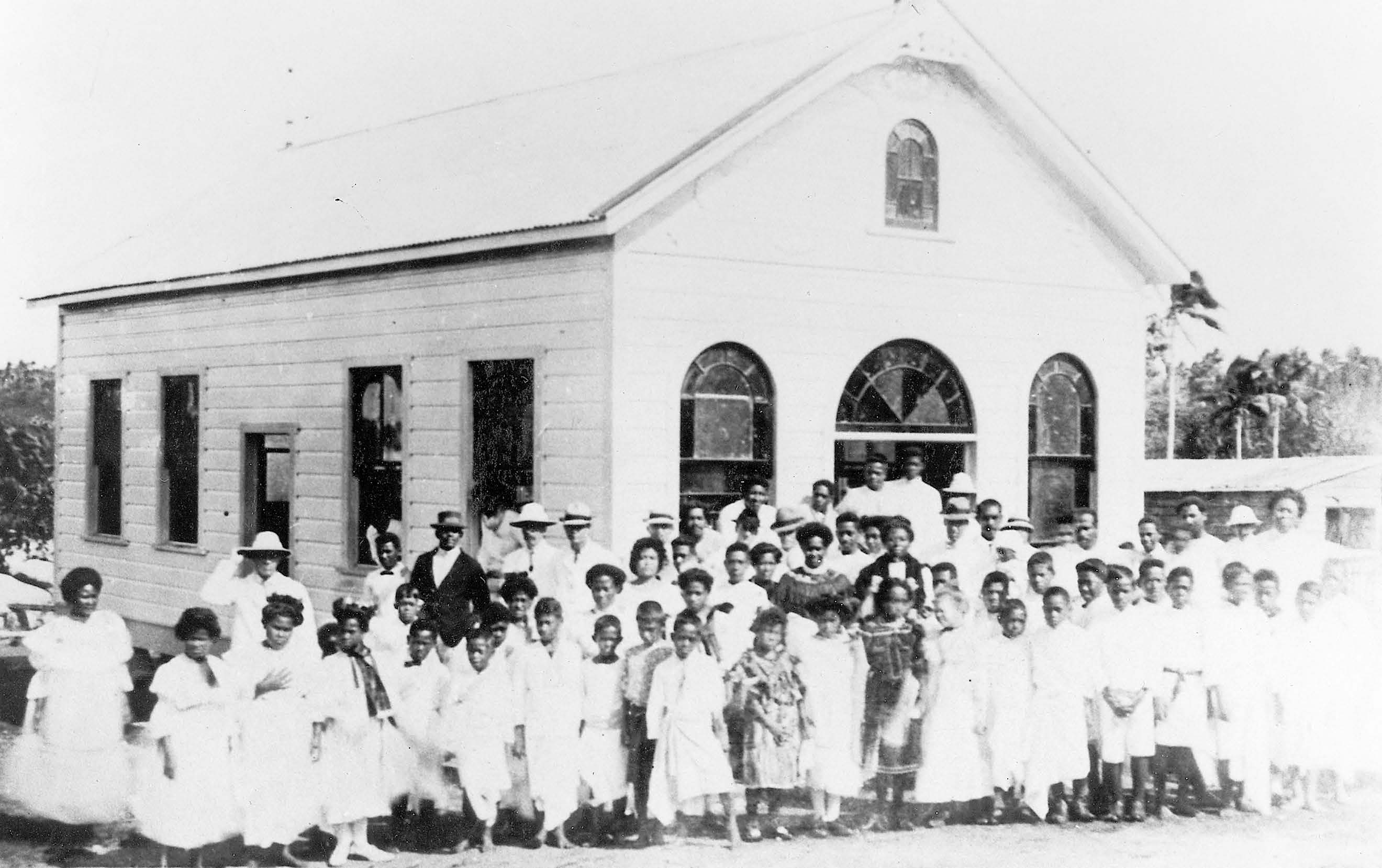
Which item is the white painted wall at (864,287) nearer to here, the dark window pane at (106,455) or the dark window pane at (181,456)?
the dark window pane at (181,456)

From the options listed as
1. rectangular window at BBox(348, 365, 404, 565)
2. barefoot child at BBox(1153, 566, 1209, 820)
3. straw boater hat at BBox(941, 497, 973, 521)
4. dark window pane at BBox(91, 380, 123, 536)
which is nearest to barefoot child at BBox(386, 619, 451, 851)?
straw boater hat at BBox(941, 497, 973, 521)

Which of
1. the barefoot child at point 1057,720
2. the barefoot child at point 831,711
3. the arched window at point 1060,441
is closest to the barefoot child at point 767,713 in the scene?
the barefoot child at point 831,711

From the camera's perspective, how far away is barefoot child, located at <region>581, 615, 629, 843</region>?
9078 millimetres

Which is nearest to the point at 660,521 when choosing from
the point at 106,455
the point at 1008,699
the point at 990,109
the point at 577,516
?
the point at 577,516

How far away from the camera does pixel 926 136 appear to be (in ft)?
45.8

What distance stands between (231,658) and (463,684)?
1.37 meters

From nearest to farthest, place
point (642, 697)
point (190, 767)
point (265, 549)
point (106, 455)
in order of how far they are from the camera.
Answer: point (190, 767) < point (642, 697) < point (265, 549) < point (106, 455)

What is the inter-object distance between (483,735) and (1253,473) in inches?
853

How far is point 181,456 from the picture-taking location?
16688 millimetres

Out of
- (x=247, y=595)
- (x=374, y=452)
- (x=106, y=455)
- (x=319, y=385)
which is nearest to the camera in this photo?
(x=247, y=595)

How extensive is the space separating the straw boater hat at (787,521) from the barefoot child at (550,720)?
9.81 feet

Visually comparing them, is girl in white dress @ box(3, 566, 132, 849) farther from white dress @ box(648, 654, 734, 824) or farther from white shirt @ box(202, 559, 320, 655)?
white dress @ box(648, 654, 734, 824)

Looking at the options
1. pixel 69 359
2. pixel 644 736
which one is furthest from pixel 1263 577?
pixel 69 359

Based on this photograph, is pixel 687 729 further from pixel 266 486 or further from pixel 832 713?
pixel 266 486
